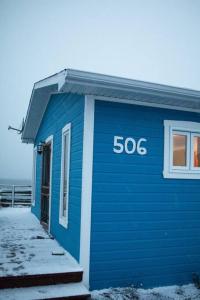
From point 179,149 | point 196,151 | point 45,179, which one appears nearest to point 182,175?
point 179,149

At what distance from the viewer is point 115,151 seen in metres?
5.30

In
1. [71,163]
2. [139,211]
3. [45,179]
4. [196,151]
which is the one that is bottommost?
[139,211]

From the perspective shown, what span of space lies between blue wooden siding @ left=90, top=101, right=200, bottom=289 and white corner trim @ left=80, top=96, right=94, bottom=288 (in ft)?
0.30

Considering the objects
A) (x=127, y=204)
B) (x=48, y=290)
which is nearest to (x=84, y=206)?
(x=127, y=204)

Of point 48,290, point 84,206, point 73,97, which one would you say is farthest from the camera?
point 73,97

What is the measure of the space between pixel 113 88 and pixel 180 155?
2004mm

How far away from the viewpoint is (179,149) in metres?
5.88

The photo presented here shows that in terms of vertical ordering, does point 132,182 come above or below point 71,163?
below

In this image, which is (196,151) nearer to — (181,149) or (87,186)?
(181,149)

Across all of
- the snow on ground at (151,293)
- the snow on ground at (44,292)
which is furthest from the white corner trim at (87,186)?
the snow on ground at (44,292)

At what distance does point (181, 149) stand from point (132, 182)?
120cm

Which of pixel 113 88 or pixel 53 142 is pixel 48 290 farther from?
pixel 53 142

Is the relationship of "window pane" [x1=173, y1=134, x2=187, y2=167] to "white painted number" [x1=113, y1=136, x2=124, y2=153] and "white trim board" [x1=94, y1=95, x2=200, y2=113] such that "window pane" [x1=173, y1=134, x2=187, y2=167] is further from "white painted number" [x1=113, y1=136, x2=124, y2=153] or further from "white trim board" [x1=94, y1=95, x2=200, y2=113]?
"white painted number" [x1=113, y1=136, x2=124, y2=153]

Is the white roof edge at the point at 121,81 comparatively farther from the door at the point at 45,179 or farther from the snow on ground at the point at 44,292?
the door at the point at 45,179
